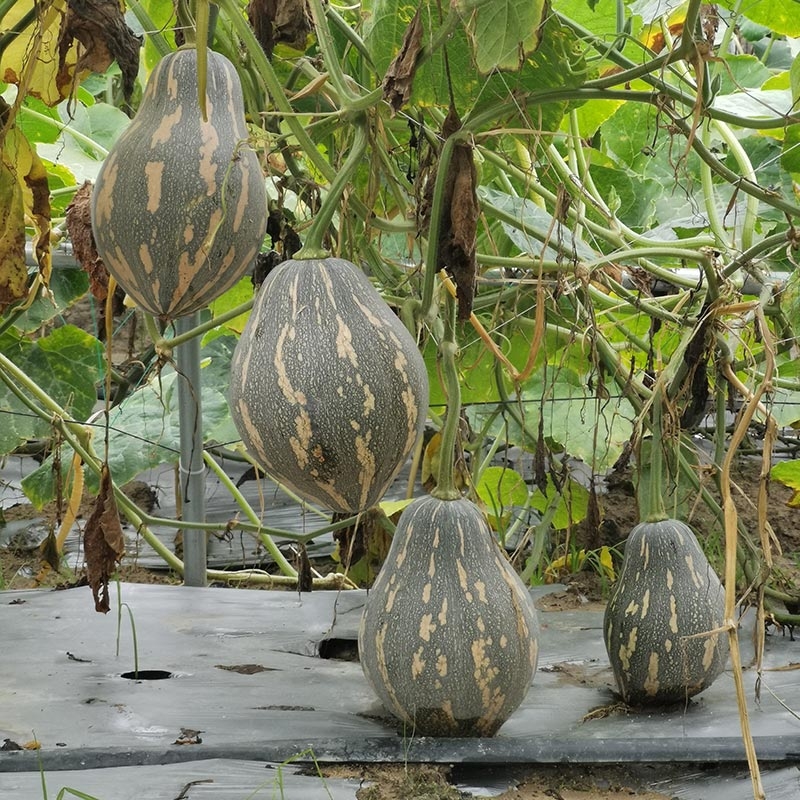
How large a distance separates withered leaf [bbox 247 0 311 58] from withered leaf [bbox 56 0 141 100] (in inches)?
6.1

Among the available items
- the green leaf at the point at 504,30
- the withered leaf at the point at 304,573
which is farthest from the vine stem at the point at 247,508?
the green leaf at the point at 504,30

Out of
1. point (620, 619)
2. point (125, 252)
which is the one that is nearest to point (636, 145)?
point (620, 619)

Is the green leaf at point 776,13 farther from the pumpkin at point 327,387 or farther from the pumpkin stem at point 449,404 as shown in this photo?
the pumpkin at point 327,387

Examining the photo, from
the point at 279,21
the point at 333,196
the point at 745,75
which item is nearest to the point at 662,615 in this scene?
the point at 333,196

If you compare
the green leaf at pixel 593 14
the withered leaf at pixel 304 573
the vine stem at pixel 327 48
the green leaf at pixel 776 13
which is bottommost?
the withered leaf at pixel 304 573

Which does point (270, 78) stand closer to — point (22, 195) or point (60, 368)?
point (22, 195)

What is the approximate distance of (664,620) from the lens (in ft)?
5.41

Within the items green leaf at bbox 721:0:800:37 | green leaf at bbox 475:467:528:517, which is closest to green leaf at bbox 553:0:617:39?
green leaf at bbox 721:0:800:37

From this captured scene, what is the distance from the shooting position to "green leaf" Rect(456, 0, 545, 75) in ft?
3.63

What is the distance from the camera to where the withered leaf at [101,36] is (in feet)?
3.82

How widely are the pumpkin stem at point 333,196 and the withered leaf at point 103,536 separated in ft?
1.73

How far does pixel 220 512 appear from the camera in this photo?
12.2 ft

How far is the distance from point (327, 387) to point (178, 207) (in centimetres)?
24

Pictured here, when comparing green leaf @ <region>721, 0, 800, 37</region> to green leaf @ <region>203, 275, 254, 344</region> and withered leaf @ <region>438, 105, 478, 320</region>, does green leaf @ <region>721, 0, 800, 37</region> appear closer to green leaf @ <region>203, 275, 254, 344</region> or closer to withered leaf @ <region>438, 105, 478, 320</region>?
withered leaf @ <region>438, 105, 478, 320</region>
